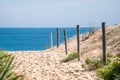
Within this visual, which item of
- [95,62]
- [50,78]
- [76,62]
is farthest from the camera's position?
[76,62]

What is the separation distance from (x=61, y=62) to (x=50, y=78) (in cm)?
472

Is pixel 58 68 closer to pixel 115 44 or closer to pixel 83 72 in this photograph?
pixel 83 72

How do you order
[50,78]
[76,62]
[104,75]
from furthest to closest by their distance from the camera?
[76,62] < [50,78] < [104,75]

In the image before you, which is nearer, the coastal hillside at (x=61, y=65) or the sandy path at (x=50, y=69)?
the sandy path at (x=50, y=69)

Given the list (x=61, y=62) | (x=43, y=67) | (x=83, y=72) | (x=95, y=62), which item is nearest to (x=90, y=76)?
(x=83, y=72)

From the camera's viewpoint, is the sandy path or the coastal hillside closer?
the sandy path

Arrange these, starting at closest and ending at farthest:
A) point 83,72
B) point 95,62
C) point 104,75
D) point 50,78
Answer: point 104,75 → point 50,78 → point 83,72 → point 95,62

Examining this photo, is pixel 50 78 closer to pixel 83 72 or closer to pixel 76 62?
pixel 83 72

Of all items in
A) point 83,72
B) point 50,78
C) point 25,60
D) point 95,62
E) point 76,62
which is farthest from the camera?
point 25,60

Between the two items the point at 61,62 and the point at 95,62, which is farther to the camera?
the point at 61,62

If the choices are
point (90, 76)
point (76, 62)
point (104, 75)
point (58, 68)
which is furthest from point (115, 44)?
point (104, 75)

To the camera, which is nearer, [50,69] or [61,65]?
[50,69]

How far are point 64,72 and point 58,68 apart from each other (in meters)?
1.29

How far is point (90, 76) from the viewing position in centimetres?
1412
